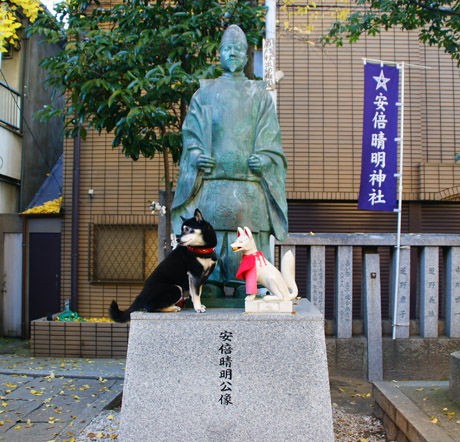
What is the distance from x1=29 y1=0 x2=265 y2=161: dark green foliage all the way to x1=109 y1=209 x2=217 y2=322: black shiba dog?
8.10 ft

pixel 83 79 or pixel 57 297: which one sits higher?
pixel 83 79

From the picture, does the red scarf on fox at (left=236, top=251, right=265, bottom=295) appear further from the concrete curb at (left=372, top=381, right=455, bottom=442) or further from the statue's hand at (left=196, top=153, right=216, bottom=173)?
the concrete curb at (left=372, top=381, right=455, bottom=442)

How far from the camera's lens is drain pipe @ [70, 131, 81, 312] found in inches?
402

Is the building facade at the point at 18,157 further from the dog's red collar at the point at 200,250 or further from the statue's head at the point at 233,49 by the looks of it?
the dog's red collar at the point at 200,250

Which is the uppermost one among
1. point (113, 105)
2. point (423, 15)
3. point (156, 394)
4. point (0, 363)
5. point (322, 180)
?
point (423, 15)

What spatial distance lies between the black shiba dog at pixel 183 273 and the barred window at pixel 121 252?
6.12 meters

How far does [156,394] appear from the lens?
3729 millimetres

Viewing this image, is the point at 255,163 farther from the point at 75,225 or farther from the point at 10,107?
the point at 10,107

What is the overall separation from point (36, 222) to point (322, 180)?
19.3 feet

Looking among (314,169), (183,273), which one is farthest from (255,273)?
(314,169)

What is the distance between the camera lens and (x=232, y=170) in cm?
458

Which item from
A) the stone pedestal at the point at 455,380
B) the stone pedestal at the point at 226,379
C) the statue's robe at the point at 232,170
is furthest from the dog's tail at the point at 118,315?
the stone pedestal at the point at 455,380

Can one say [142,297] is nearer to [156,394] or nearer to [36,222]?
[156,394]

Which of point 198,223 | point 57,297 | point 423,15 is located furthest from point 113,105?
point 57,297
